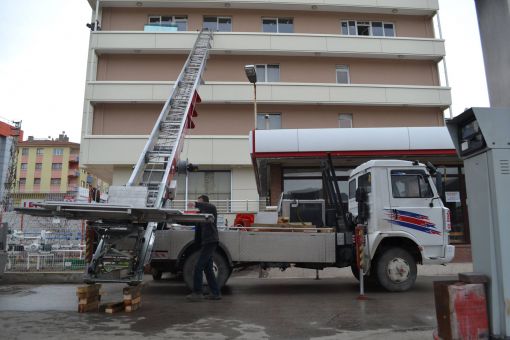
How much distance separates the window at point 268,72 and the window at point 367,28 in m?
4.72

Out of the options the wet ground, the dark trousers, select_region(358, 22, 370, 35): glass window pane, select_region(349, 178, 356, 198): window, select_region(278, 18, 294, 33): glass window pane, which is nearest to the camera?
the wet ground

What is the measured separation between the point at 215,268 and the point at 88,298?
2638mm

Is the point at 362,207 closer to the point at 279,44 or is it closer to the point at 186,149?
the point at 186,149

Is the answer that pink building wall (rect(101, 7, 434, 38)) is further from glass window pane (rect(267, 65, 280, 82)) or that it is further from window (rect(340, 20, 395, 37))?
glass window pane (rect(267, 65, 280, 82))

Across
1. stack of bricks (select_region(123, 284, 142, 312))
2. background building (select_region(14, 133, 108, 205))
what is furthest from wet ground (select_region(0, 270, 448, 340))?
background building (select_region(14, 133, 108, 205))

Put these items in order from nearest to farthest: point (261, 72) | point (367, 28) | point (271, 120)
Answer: point (271, 120), point (261, 72), point (367, 28)

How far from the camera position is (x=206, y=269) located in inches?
343

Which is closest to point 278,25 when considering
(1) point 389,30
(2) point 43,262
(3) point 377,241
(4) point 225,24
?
(4) point 225,24

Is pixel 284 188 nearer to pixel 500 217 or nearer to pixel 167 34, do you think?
pixel 500 217

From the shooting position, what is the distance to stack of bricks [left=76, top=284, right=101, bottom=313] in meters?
7.45

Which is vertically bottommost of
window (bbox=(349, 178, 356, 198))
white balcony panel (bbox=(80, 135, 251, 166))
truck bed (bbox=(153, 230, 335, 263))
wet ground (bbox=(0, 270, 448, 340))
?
wet ground (bbox=(0, 270, 448, 340))

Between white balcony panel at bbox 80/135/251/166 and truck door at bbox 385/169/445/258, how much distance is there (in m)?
12.3

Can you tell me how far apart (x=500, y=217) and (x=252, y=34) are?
21185 mm

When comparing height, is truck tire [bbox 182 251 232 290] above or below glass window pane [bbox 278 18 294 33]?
below
